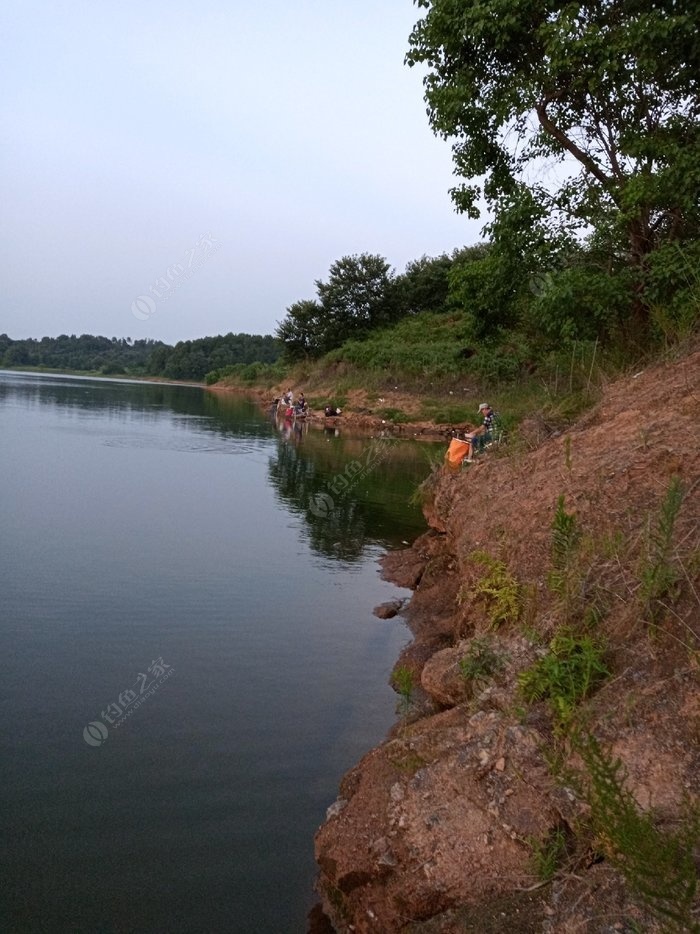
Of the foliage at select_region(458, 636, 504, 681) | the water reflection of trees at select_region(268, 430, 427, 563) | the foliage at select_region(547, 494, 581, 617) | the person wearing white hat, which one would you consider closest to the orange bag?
the person wearing white hat

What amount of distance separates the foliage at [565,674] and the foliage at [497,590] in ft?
3.59

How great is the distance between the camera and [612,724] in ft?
13.3

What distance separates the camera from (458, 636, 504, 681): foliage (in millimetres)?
5336

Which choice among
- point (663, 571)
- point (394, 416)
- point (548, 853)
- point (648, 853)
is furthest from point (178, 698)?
point (394, 416)

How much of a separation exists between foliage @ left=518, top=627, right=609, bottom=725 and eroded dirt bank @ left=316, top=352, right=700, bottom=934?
0.06 m

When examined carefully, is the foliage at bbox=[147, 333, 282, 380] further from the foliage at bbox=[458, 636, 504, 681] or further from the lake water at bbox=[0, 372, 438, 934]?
the foliage at bbox=[458, 636, 504, 681]

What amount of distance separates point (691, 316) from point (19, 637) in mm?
8882

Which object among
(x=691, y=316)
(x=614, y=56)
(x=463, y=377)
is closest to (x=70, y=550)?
(x=691, y=316)

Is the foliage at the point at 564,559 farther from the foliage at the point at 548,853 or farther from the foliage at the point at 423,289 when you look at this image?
the foliage at the point at 423,289

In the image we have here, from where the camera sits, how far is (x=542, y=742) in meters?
4.21

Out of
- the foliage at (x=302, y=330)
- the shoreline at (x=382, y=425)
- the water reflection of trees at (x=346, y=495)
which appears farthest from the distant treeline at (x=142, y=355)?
the water reflection of trees at (x=346, y=495)

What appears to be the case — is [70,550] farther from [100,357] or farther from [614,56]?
[100,357]

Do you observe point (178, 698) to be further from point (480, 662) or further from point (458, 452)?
point (458, 452)

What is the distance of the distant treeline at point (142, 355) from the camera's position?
127188mm
